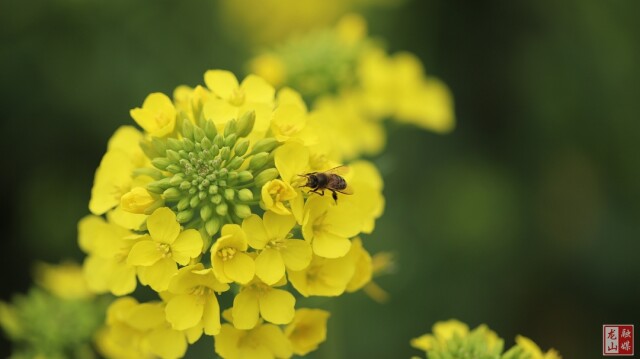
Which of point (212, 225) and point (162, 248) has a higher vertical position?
point (212, 225)

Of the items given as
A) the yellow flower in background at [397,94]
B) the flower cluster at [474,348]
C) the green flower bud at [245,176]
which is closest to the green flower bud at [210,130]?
the green flower bud at [245,176]

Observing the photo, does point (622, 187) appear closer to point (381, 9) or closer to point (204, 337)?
point (381, 9)

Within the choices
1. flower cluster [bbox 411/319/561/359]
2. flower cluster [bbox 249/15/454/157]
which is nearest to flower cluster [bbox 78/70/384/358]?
flower cluster [bbox 411/319/561/359]

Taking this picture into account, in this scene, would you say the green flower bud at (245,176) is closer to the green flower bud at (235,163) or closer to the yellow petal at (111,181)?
the green flower bud at (235,163)

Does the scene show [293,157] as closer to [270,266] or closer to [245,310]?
[270,266]

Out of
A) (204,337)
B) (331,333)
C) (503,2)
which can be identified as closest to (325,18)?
(503,2)

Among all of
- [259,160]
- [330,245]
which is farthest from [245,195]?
[330,245]
